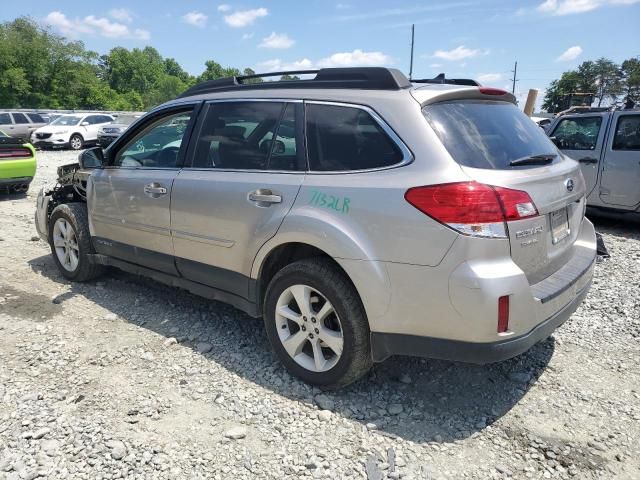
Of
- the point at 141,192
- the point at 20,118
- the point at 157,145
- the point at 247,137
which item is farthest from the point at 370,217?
the point at 20,118

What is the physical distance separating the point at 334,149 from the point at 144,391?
1910mm

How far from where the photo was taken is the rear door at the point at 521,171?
2.53m

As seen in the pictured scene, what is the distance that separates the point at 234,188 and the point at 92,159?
2024 mm

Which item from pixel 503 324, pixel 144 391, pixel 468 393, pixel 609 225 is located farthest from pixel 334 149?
pixel 609 225

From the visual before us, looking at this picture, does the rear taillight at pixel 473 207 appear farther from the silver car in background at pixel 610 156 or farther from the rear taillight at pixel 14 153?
the rear taillight at pixel 14 153

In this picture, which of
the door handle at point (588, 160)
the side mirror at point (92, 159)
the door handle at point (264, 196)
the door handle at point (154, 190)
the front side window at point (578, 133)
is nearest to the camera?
the door handle at point (264, 196)

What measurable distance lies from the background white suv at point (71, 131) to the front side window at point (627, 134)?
73.8ft

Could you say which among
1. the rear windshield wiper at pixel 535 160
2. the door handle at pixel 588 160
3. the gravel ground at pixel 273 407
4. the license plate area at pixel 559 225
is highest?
the rear windshield wiper at pixel 535 160

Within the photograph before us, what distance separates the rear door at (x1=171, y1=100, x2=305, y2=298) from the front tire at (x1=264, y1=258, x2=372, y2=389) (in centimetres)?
32

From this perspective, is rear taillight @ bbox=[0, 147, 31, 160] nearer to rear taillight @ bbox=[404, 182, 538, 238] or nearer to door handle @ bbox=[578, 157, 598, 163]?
rear taillight @ bbox=[404, 182, 538, 238]

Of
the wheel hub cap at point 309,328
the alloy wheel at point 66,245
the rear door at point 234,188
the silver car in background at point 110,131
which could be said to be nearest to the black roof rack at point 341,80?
the rear door at point 234,188

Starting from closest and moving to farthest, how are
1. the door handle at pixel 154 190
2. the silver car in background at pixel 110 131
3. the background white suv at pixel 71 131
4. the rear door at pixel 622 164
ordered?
the door handle at pixel 154 190
the rear door at pixel 622 164
the background white suv at pixel 71 131
the silver car in background at pixel 110 131

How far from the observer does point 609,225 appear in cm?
768

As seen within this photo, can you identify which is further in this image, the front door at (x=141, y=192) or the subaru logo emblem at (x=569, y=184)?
the front door at (x=141, y=192)
